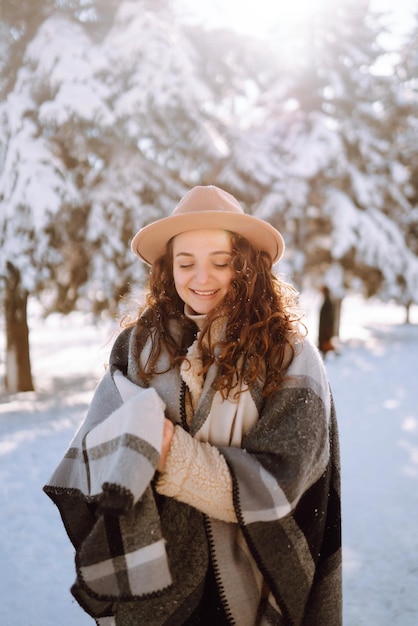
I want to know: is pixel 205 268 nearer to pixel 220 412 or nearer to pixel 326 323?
pixel 220 412

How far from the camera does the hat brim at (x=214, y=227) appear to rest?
1831mm

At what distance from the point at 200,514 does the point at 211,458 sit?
29 cm

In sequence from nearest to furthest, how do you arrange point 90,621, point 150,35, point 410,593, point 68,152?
point 90,621
point 410,593
point 150,35
point 68,152

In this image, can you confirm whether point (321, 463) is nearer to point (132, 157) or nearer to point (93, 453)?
point (93, 453)

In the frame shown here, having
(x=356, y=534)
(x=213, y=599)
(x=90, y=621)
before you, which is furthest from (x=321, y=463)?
(x=356, y=534)

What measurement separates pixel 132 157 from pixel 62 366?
689 cm

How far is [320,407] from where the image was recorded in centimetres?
165

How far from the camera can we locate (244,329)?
69.8 inches

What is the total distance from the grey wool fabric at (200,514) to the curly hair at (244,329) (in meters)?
0.06

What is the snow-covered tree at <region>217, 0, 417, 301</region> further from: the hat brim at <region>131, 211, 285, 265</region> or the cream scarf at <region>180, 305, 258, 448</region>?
the cream scarf at <region>180, 305, 258, 448</region>

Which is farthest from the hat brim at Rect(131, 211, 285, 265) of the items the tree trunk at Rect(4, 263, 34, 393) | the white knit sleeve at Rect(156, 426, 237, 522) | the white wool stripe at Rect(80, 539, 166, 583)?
the tree trunk at Rect(4, 263, 34, 393)

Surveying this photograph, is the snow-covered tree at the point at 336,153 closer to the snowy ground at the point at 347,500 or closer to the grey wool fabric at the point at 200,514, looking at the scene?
the snowy ground at the point at 347,500

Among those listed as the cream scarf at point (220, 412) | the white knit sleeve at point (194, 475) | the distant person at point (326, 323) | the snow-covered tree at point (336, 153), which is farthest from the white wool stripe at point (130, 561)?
the distant person at point (326, 323)

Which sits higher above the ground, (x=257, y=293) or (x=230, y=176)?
(x=230, y=176)
